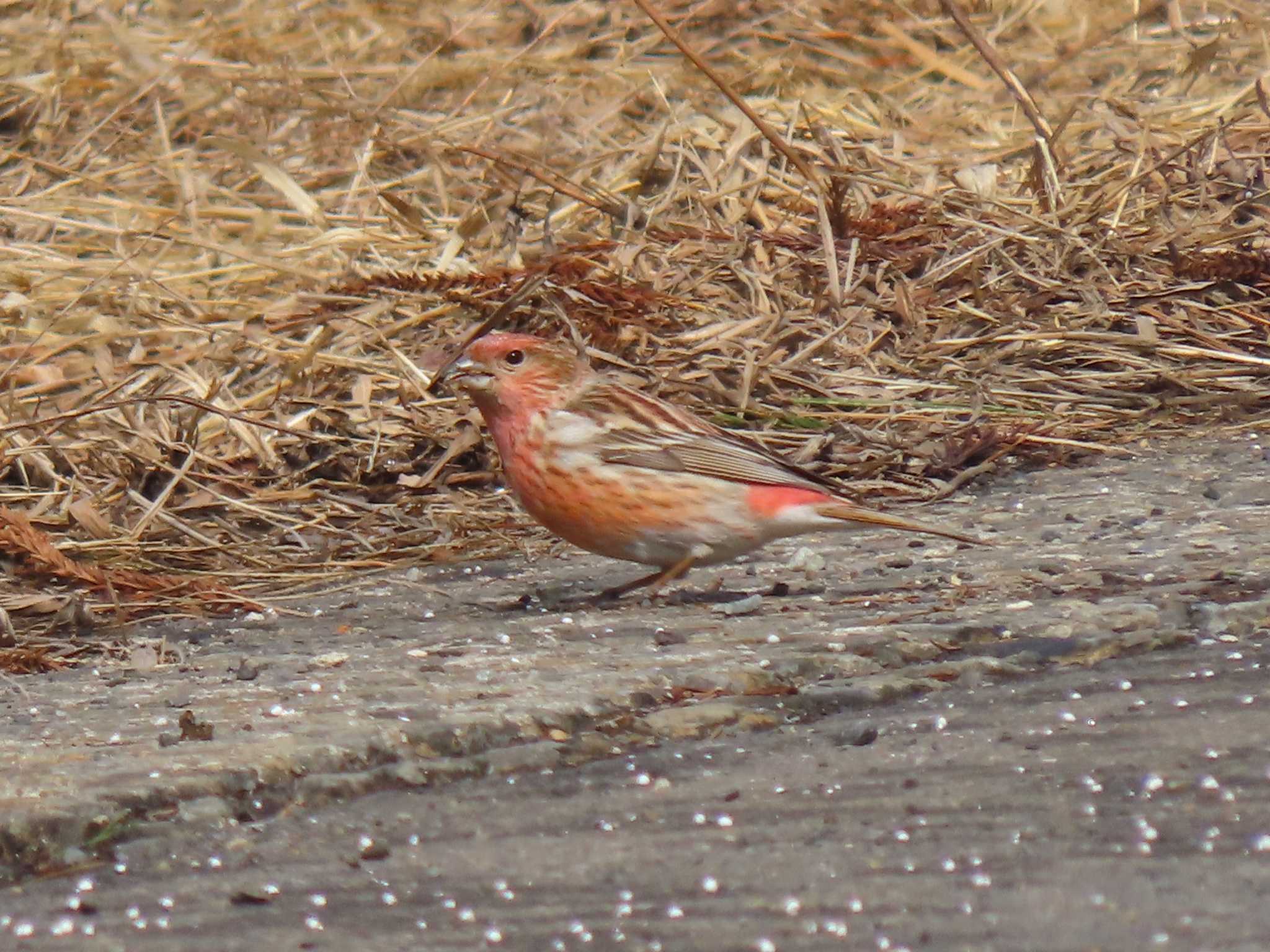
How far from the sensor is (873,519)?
15.2ft

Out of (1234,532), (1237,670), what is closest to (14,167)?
(1234,532)

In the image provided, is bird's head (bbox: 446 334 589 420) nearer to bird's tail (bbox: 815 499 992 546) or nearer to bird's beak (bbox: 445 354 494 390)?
bird's beak (bbox: 445 354 494 390)

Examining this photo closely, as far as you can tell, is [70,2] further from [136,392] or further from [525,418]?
[525,418]

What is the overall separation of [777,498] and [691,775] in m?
1.81

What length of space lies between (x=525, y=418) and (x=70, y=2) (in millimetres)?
5505

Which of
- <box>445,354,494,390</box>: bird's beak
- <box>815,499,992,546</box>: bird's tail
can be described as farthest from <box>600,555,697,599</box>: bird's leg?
<box>445,354,494,390</box>: bird's beak

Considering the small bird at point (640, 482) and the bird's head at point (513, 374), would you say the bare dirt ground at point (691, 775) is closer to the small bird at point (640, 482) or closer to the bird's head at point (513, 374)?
the small bird at point (640, 482)

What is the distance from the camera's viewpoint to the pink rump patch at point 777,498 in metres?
4.66

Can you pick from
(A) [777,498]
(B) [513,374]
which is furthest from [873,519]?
(B) [513,374]

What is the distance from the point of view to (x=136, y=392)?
5.90m

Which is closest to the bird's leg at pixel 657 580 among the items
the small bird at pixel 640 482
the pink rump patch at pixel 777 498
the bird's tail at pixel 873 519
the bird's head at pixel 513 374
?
the small bird at pixel 640 482

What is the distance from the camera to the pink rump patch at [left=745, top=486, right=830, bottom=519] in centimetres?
466

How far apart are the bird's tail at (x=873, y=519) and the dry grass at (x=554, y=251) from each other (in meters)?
0.76

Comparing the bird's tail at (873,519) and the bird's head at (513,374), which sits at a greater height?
the bird's head at (513,374)
